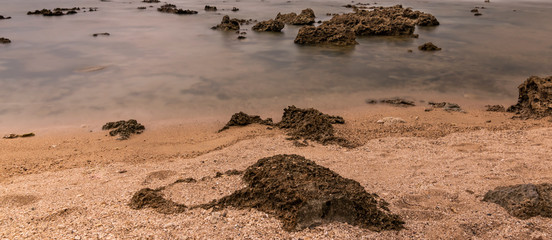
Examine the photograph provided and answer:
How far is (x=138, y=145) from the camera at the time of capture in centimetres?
626

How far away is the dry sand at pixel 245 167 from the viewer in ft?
10.8

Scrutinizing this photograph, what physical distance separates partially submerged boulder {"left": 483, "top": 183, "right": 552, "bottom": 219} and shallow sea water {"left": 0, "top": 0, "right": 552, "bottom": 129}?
5135 mm

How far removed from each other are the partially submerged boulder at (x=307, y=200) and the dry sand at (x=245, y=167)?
0.11 m

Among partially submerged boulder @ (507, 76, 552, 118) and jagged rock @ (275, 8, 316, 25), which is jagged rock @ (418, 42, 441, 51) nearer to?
partially submerged boulder @ (507, 76, 552, 118)

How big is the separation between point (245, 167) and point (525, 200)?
3.14m

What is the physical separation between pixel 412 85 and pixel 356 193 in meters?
7.64

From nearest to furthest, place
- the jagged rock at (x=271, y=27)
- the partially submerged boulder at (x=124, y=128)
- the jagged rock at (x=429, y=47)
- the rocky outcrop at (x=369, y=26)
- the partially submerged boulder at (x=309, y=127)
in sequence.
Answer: the partially submerged boulder at (x=309, y=127)
the partially submerged boulder at (x=124, y=128)
the jagged rock at (x=429, y=47)
the rocky outcrop at (x=369, y=26)
the jagged rock at (x=271, y=27)

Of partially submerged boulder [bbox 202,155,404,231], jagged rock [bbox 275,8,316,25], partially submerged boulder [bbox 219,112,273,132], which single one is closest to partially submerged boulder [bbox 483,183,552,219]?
partially submerged boulder [bbox 202,155,404,231]

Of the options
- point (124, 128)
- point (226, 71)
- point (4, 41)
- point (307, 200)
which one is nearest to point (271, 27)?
point (226, 71)

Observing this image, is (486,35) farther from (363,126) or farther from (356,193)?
(356,193)

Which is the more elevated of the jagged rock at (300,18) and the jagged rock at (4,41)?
the jagged rock at (300,18)

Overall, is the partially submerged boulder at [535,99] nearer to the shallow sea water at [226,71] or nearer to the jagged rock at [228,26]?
the shallow sea water at [226,71]

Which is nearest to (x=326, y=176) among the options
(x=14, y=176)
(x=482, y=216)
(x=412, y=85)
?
(x=482, y=216)

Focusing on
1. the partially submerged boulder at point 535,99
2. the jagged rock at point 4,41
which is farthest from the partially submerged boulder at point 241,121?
the jagged rock at point 4,41
